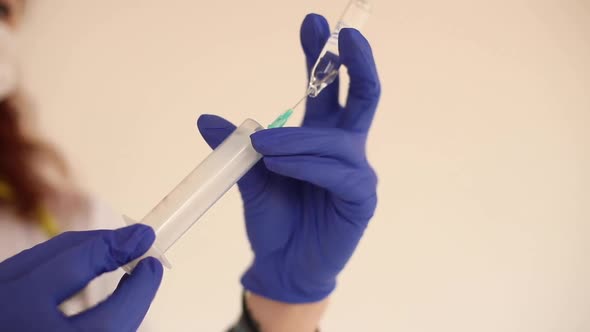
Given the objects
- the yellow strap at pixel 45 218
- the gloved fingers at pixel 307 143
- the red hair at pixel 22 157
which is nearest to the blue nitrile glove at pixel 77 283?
the gloved fingers at pixel 307 143

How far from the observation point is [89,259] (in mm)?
513

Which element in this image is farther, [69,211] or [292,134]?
[69,211]

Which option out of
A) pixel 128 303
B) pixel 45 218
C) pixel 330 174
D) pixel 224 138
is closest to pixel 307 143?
pixel 330 174

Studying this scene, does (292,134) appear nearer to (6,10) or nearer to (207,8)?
(207,8)

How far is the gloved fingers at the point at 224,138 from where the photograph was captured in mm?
710

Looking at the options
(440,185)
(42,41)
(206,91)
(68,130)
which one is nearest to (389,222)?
(440,185)

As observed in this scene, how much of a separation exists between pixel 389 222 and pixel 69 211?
0.77 meters

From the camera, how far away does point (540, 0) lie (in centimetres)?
93

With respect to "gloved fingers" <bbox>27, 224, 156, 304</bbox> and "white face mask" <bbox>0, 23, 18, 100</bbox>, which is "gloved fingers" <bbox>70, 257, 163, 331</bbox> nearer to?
"gloved fingers" <bbox>27, 224, 156, 304</bbox>

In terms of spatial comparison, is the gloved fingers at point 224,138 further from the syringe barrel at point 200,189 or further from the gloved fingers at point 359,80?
the gloved fingers at point 359,80

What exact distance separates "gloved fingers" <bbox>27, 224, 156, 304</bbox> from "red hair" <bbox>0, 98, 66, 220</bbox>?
681 millimetres

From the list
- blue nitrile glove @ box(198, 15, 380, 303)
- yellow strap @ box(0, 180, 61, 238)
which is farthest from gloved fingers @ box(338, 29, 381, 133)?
yellow strap @ box(0, 180, 61, 238)

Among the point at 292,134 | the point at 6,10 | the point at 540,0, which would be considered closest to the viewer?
the point at 292,134

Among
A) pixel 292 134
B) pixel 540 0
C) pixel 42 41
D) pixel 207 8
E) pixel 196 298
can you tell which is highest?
pixel 540 0
